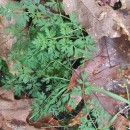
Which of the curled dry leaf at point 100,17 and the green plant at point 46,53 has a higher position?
the curled dry leaf at point 100,17

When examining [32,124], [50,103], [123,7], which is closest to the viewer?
[123,7]

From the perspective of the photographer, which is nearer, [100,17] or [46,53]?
[100,17]

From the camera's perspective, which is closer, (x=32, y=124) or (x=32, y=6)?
(x=32, y=6)

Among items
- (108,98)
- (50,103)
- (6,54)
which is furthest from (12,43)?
(108,98)

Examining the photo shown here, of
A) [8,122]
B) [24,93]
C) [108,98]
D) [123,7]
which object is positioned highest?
[123,7]

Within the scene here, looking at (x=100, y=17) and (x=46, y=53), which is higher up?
(x=100, y=17)

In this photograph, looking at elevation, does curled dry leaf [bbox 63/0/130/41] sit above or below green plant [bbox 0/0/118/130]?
above

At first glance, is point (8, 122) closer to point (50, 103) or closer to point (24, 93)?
point (24, 93)

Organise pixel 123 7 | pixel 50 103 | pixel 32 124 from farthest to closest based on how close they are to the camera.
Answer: pixel 32 124 < pixel 50 103 < pixel 123 7

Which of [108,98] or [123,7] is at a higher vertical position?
[123,7]
